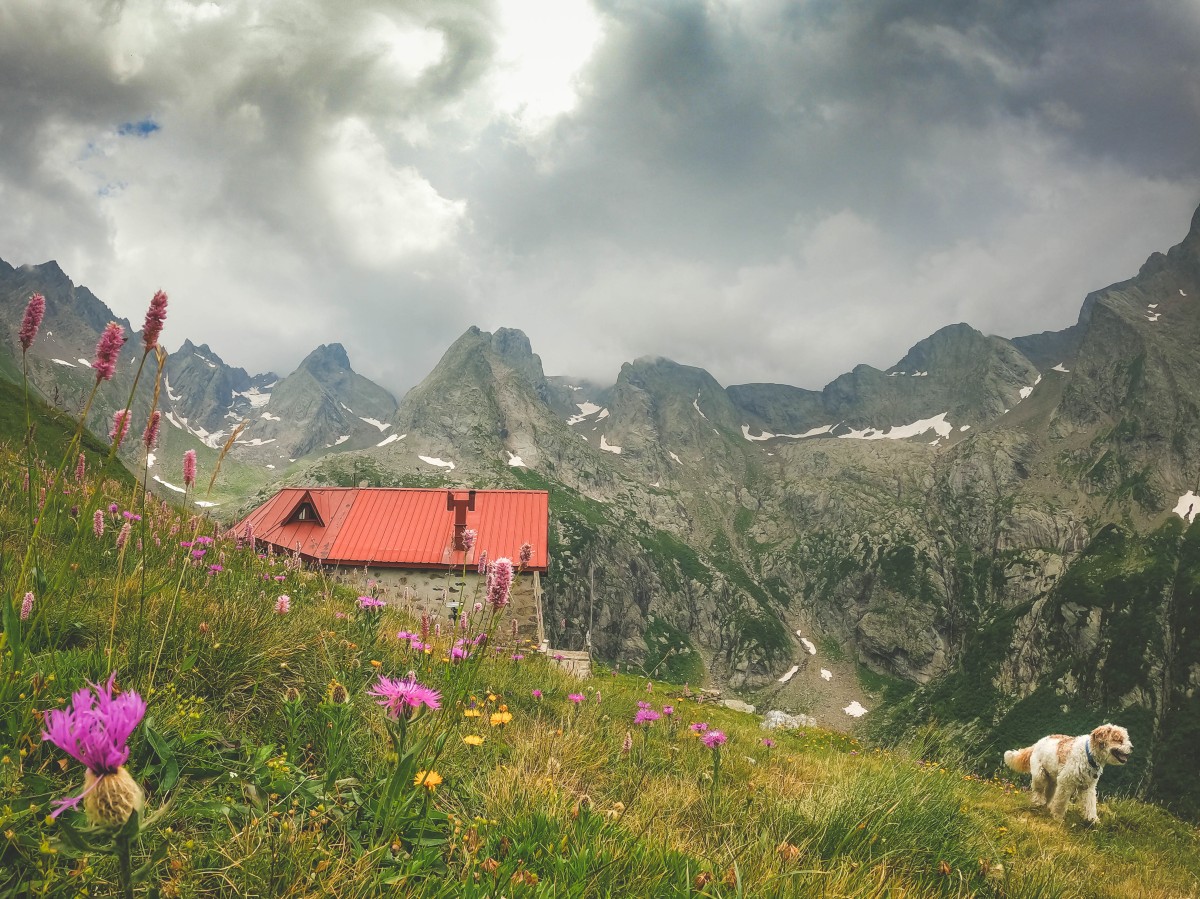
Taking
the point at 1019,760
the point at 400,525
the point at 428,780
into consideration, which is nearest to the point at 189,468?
the point at 428,780

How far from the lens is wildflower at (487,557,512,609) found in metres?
3.54

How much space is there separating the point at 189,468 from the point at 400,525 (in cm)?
2974

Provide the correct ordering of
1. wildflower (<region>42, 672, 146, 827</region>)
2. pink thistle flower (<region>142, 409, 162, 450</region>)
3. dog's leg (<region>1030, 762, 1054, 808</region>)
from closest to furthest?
wildflower (<region>42, 672, 146, 827</region>) → pink thistle flower (<region>142, 409, 162, 450</region>) → dog's leg (<region>1030, 762, 1054, 808</region>)

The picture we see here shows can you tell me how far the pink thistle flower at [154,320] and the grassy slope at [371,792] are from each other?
838 millimetres

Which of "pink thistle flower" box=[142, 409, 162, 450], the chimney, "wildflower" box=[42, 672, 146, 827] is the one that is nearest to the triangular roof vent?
the chimney

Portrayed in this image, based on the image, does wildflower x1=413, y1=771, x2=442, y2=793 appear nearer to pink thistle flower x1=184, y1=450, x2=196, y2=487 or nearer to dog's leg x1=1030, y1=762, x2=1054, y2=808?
pink thistle flower x1=184, y1=450, x2=196, y2=487

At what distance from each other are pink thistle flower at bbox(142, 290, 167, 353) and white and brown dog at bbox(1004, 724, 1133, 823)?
1328 centimetres

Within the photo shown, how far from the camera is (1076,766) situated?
9320 mm

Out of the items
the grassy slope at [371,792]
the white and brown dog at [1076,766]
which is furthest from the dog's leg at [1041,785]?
the grassy slope at [371,792]

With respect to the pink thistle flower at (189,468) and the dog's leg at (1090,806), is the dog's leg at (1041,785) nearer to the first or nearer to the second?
the dog's leg at (1090,806)

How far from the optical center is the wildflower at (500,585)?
3545mm

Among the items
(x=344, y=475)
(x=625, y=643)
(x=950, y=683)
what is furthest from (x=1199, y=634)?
(x=344, y=475)

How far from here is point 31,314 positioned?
3.04 metres

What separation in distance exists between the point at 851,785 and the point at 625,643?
20149 cm
